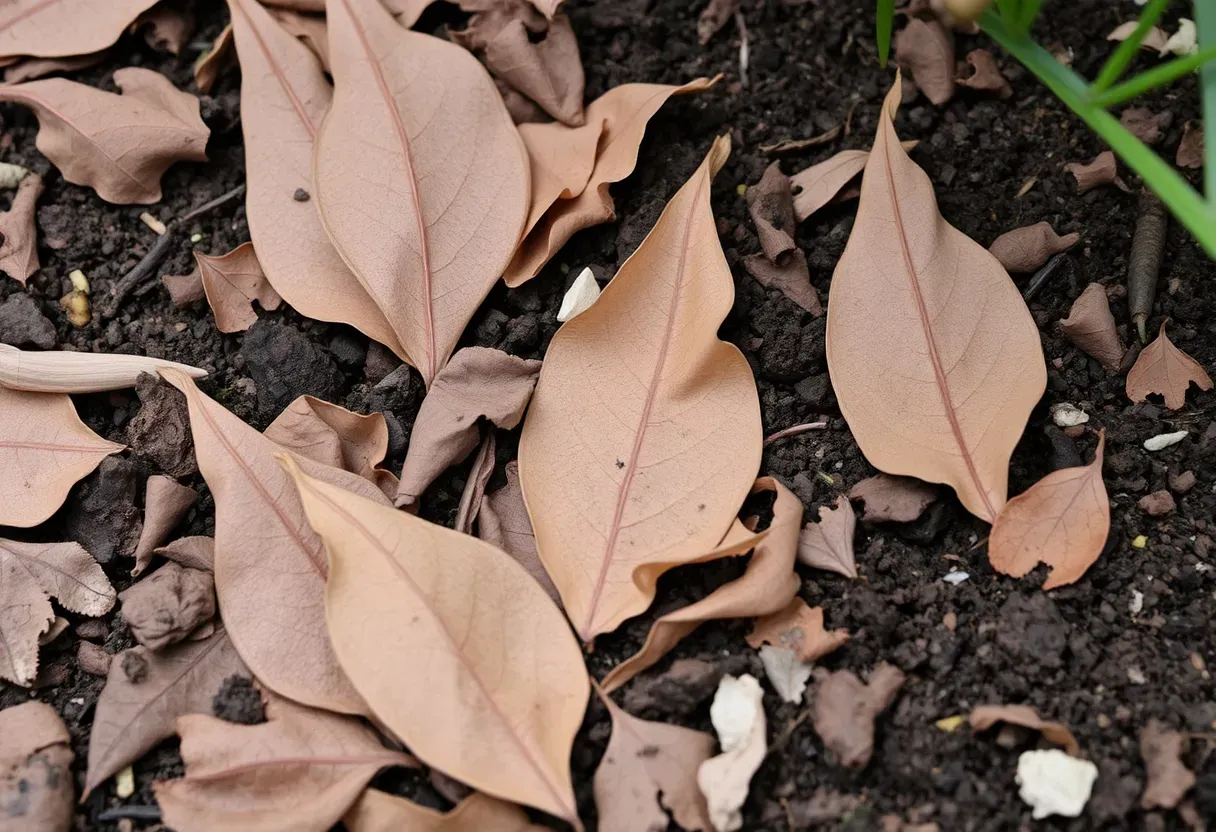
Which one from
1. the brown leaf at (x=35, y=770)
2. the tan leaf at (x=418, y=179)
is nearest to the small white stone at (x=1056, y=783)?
the tan leaf at (x=418, y=179)

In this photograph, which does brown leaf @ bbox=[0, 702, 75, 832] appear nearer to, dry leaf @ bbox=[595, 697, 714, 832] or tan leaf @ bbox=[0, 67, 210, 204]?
dry leaf @ bbox=[595, 697, 714, 832]

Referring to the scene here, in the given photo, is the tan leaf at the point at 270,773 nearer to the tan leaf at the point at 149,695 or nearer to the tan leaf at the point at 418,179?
the tan leaf at the point at 149,695

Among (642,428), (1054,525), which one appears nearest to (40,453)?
(642,428)

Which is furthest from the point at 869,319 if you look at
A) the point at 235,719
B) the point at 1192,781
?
the point at 235,719

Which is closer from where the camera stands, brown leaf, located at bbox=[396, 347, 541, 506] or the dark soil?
the dark soil

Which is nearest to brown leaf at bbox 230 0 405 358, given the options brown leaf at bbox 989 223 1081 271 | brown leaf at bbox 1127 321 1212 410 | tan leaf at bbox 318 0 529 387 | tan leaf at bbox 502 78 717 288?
tan leaf at bbox 318 0 529 387

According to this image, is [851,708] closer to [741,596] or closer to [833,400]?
[741,596]
